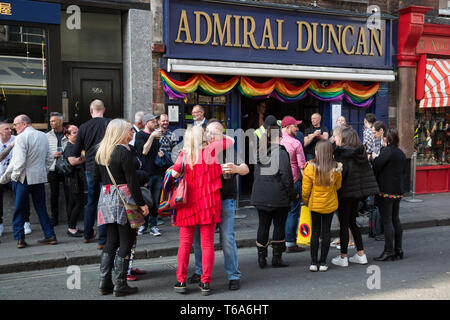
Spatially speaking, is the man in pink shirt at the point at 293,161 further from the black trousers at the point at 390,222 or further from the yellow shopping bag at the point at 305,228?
the black trousers at the point at 390,222

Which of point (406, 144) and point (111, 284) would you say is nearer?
point (111, 284)

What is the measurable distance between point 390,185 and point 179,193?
126 inches

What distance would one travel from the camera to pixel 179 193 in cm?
471

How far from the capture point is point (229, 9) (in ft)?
31.5

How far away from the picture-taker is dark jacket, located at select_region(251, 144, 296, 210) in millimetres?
5609

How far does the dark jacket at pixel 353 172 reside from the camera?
5828mm

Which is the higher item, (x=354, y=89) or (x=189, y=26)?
(x=189, y=26)

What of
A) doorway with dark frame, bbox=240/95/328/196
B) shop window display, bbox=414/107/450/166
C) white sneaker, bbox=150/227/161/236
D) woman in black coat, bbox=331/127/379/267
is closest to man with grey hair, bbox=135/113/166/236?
white sneaker, bbox=150/227/161/236

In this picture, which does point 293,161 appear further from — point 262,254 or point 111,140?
point 111,140

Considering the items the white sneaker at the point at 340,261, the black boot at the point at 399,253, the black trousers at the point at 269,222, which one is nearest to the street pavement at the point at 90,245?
the black boot at the point at 399,253

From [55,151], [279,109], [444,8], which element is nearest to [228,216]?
[55,151]

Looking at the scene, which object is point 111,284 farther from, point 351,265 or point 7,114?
point 7,114
